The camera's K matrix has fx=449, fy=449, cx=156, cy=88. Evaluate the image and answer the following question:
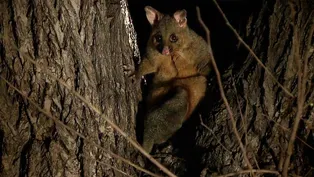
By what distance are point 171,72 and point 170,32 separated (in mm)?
535

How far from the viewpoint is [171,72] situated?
16.6 ft

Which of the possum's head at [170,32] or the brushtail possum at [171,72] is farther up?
the possum's head at [170,32]

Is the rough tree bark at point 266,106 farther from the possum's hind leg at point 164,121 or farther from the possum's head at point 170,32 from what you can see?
the possum's head at point 170,32

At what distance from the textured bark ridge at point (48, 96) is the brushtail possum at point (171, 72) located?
757 mm

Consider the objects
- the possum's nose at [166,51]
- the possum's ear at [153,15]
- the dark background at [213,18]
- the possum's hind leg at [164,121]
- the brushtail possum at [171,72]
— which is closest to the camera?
the possum's hind leg at [164,121]

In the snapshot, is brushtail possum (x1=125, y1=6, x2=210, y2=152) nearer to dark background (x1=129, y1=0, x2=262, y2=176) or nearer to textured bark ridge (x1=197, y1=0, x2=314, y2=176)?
dark background (x1=129, y1=0, x2=262, y2=176)

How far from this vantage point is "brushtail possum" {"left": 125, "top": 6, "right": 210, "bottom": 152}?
4.29 m

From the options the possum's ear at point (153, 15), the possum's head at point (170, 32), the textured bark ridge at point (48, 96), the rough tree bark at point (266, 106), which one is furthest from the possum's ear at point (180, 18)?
the textured bark ridge at point (48, 96)

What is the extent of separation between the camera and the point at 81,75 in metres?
3.54

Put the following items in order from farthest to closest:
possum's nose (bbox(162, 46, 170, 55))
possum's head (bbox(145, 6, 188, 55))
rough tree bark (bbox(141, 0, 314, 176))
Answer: possum's head (bbox(145, 6, 188, 55)) < possum's nose (bbox(162, 46, 170, 55)) < rough tree bark (bbox(141, 0, 314, 176))

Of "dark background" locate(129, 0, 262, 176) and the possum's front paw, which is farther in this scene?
the possum's front paw

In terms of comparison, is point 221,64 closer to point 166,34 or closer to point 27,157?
point 166,34

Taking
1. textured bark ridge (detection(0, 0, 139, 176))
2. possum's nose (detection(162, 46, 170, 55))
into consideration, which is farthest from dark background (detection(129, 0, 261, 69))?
textured bark ridge (detection(0, 0, 139, 176))

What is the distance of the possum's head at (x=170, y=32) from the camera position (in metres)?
5.24
